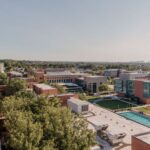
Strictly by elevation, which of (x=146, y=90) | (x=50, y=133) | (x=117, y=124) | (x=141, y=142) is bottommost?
(x=117, y=124)

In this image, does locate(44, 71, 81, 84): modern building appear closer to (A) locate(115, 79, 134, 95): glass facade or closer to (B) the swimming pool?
(A) locate(115, 79, 134, 95): glass facade

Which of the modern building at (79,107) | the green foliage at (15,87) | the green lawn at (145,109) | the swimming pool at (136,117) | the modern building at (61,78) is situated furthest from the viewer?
the modern building at (61,78)

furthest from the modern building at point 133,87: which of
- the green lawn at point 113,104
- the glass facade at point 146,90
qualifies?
the green lawn at point 113,104

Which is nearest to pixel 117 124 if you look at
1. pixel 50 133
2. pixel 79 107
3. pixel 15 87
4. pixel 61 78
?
pixel 79 107

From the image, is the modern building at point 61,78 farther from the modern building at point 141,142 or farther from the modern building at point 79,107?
the modern building at point 141,142

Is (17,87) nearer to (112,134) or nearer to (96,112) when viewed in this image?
(96,112)

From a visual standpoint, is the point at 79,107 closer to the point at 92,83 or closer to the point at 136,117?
the point at 136,117
